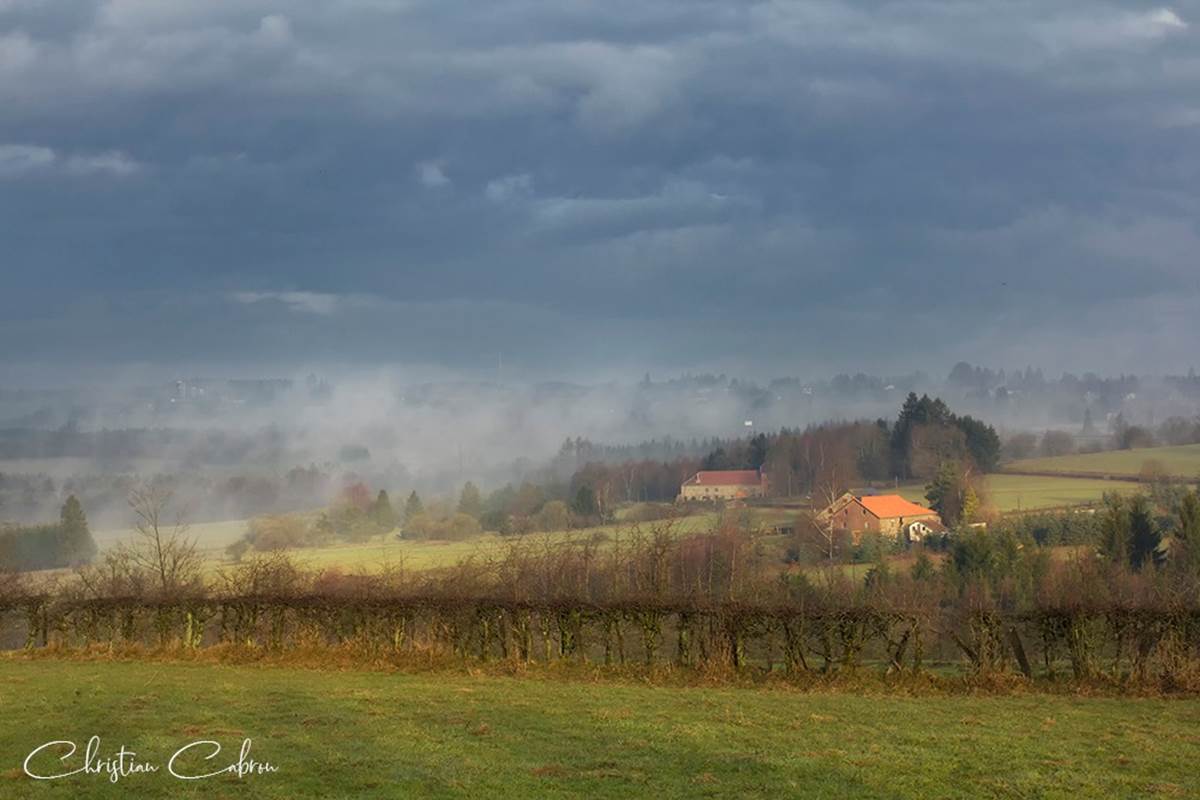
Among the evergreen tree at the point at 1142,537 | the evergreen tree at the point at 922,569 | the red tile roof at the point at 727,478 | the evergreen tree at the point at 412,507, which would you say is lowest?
the evergreen tree at the point at 922,569

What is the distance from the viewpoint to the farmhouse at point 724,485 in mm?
94150

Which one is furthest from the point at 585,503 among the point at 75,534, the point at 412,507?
the point at 75,534

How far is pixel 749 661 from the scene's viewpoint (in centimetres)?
2494

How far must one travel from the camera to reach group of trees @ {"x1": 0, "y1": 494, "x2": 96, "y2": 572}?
219 feet

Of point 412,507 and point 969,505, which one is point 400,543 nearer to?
point 412,507

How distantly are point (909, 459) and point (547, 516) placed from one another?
120 feet

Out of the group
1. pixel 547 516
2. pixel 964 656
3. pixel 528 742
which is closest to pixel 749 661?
pixel 964 656

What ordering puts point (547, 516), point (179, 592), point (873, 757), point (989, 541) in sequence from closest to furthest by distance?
point (873, 757)
point (179, 592)
point (989, 541)
point (547, 516)

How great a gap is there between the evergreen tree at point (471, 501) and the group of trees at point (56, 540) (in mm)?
27814

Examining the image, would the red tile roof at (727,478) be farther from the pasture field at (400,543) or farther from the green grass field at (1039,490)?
the pasture field at (400,543)

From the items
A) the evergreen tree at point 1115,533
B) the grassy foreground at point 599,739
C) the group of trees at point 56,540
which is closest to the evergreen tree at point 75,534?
the group of trees at point 56,540

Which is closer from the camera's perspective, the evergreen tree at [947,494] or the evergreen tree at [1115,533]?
the evergreen tree at [1115,533]

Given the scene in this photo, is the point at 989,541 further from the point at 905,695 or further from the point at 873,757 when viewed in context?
the point at 873,757

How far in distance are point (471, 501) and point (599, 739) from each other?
81.3 m
